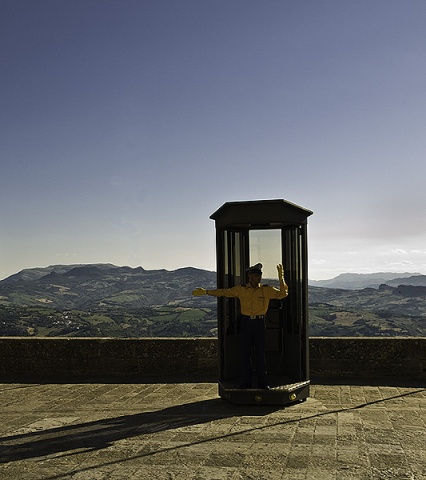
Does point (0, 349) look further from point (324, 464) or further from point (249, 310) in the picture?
point (324, 464)

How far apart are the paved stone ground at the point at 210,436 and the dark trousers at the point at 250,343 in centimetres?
57

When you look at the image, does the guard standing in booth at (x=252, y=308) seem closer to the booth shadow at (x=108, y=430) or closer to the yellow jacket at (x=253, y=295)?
the yellow jacket at (x=253, y=295)

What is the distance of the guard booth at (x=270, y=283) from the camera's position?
292 inches

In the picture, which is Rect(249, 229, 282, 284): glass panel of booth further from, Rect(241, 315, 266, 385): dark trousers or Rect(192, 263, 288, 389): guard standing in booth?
Rect(241, 315, 266, 385): dark trousers

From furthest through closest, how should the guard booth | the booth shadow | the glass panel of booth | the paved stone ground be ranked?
the glass panel of booth < the guard booth < the booth shadow < the paved stone ground

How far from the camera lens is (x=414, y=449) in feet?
16.7

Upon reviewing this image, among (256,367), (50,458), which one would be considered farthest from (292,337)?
(50,458)

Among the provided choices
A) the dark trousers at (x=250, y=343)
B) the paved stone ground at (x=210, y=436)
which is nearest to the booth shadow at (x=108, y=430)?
the paved stone ground at (x=210, y=436)

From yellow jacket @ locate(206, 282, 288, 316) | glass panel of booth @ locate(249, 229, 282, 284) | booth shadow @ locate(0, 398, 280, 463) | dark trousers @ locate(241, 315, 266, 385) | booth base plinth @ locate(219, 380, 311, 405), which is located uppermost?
glass panel of booth @ locate(249, 229, 282, 284)

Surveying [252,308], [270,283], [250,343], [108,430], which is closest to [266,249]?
[270,283]

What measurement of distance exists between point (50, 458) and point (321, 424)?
284cm

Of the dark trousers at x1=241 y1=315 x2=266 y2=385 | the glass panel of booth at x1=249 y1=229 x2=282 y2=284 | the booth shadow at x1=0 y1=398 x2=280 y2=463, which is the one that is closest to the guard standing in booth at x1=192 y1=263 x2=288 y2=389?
the dark trousers at x1=241 y1=315 x2=266 y2=385

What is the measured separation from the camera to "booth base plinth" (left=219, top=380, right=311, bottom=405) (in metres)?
7.14

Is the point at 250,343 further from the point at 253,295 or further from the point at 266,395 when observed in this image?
the point at 266,395
